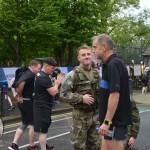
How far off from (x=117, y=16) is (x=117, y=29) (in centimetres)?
138

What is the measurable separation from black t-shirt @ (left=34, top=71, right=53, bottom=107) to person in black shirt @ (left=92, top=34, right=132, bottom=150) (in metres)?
2.28

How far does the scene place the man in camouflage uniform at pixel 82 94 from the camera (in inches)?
211

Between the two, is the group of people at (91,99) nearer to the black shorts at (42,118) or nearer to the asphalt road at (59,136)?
the black shorts at (42,118)

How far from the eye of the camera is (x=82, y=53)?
5.39m

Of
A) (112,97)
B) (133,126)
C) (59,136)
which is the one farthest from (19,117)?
(112,97)

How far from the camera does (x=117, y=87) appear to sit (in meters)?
4.07

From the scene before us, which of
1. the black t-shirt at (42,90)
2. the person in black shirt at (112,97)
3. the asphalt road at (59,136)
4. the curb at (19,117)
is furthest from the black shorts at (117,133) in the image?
the curb at (19,117)

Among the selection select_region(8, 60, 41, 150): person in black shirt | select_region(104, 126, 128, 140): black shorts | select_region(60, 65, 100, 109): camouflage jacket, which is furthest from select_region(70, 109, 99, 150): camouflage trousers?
select_region(8, 60, 41, 150): person in black shirt

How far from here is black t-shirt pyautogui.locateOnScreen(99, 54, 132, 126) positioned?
4090 millimetres

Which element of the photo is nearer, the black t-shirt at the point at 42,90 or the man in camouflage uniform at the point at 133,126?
the man in camouflage uniform at the point at 133,126

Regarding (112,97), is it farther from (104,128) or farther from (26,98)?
(26,98)

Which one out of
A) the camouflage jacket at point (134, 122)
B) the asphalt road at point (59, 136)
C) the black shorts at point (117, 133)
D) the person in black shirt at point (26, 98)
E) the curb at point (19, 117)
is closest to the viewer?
the black shorts at point (117, 133)

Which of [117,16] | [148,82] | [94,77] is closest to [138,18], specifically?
[117,16]

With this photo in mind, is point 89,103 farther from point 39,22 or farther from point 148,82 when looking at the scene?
point 148,82
